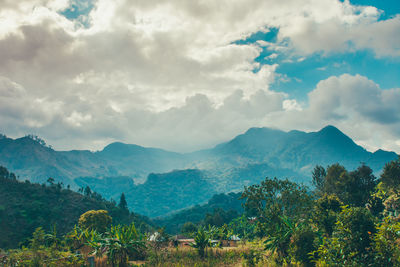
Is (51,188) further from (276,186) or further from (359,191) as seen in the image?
(359,191)

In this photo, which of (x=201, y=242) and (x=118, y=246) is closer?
(x=118, y=246)

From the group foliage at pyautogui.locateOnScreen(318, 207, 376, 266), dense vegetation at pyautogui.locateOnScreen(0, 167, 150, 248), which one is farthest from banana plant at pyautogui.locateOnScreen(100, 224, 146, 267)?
dense vegetation at pyautogui.locateOnScreen(0, 167, 150, 248)

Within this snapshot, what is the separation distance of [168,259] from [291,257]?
793 centimetres

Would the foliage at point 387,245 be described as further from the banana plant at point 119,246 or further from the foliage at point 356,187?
the foliage at point 356,187

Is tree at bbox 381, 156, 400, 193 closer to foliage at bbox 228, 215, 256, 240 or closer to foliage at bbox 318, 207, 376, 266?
foliage at bbox 228, 215, 256, 240

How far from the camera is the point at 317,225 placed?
20.3m

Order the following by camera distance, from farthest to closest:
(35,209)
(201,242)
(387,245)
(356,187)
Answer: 1. (35,209)
2. (356,187)
3. (201,242)
4. (387,245)

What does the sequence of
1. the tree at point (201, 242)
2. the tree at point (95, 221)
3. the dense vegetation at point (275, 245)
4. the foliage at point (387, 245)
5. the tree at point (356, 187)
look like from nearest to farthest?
the foliage at point (387, 245) → the dense vegetation at point (275, 245) → the tree at point (201, 242) → the tree at point (356, 187) → the tree at point (95, 221)

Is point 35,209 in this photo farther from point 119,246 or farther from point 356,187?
point 356,187

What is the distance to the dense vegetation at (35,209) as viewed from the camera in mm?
67125

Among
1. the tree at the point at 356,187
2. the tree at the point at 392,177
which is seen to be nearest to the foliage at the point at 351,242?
the tree at the point at 392,177

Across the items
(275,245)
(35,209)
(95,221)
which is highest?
(275,245)

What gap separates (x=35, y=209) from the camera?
7556cm

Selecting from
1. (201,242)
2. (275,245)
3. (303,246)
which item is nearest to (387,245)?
(303,246)
